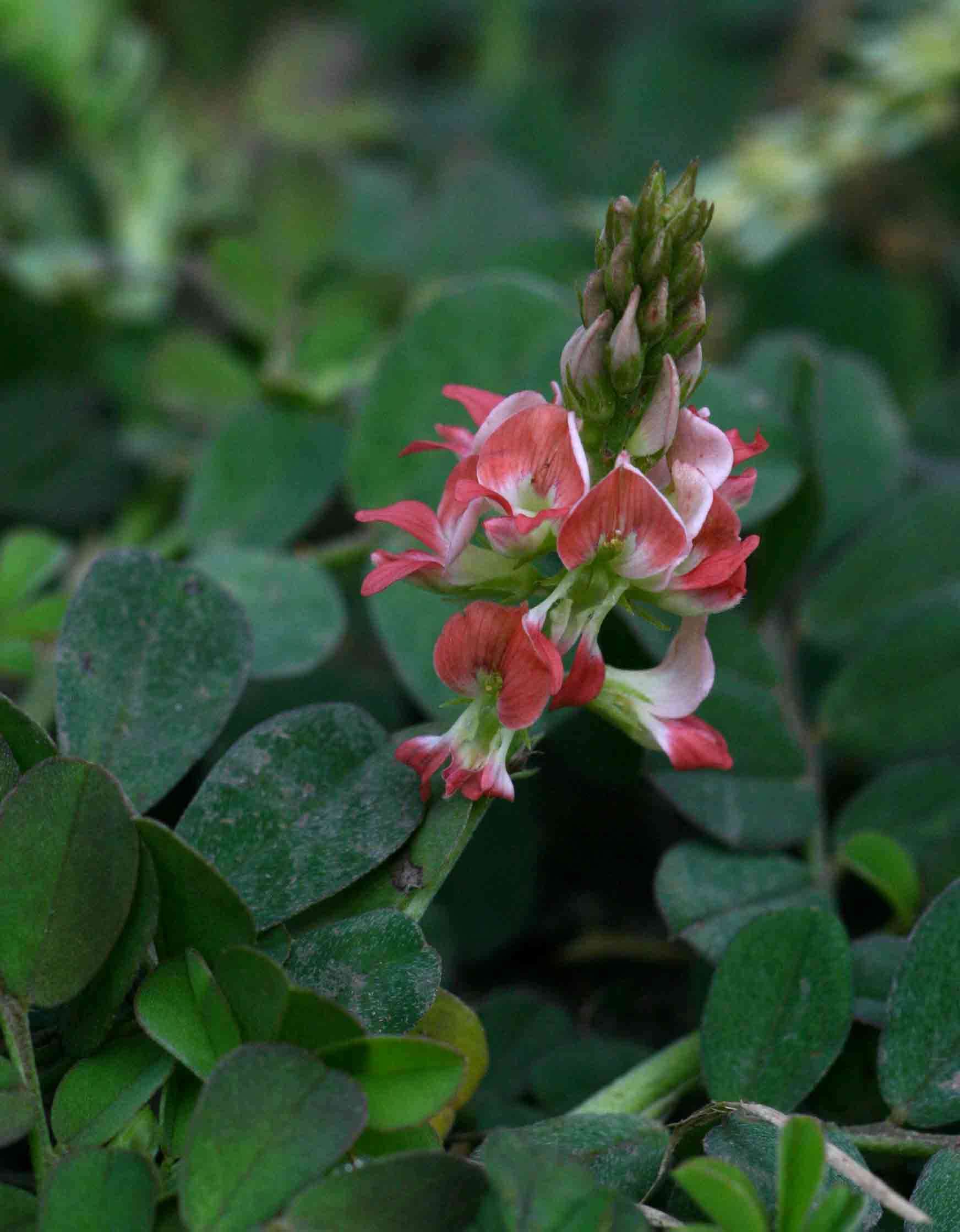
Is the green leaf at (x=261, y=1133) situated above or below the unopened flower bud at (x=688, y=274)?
below

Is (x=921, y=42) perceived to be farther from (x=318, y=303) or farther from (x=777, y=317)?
(x=318, y=303)

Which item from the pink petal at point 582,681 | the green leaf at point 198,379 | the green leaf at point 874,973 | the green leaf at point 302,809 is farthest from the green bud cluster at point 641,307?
the green leaf at point 198,379

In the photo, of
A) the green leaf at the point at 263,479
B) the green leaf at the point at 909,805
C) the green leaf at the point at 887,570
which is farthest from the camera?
the green leaf at the point at 263,479

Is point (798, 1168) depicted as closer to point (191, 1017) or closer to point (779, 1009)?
point (779, 1009)

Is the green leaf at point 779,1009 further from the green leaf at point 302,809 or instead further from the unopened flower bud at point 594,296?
the unopened flower bud at point 594,296

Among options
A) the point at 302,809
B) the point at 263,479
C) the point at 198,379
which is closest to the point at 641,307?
the point at 302,809

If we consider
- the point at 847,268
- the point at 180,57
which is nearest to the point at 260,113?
the point at 180,57

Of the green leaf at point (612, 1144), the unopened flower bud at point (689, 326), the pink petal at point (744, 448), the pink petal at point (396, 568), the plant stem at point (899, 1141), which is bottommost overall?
the plant stem at point (899, 1141)

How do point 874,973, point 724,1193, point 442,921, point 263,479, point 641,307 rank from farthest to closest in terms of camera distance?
point 263,479 < point 442,921 < point 874,973 < point 641,307 < point 724,1193
